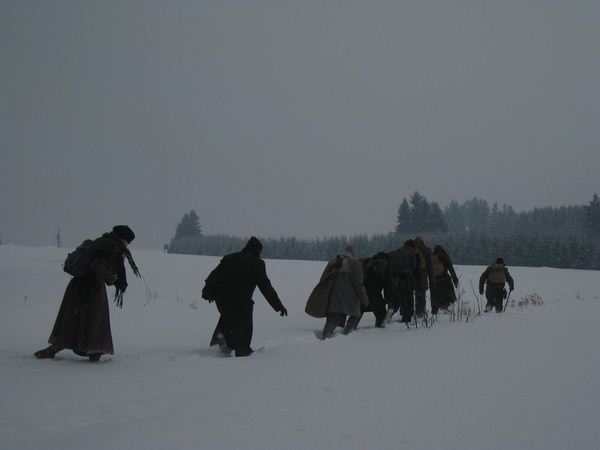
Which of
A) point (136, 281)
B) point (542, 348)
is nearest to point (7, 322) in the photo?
point (136, 281)

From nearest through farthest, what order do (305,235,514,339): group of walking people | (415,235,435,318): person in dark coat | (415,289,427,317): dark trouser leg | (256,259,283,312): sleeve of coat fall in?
(256,259,283,312): sleeve of coat
(305,235,514,339): group of walking people
(415,235,435,318): person in dark coat
(415,289,427,317): dark trouser leg

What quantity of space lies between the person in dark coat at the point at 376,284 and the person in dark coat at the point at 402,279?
176 millimetres

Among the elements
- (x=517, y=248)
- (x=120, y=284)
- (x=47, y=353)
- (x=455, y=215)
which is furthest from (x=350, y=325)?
(x=455, y=215)

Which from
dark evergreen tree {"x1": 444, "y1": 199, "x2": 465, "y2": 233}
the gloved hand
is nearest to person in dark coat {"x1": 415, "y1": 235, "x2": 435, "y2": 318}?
the gloved hand

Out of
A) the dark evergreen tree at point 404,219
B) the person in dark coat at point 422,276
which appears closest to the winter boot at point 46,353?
the person in dark coat at point 422,276

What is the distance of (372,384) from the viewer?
3721mm

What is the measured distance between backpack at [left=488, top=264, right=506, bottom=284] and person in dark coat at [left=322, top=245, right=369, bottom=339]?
287 inches

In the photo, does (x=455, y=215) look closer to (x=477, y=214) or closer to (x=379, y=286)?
(x=477, y=214)

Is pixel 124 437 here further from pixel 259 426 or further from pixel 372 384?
pixel 372 384

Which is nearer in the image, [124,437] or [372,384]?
[124,437]

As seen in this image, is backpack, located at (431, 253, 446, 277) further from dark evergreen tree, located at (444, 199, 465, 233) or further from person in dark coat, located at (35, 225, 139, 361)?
dark evergreen tree, located at (444, 199, 465, 233)

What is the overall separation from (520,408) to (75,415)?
2911mm

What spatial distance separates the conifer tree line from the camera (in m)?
64.4

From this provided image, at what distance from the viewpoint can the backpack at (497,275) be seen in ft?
45.5
